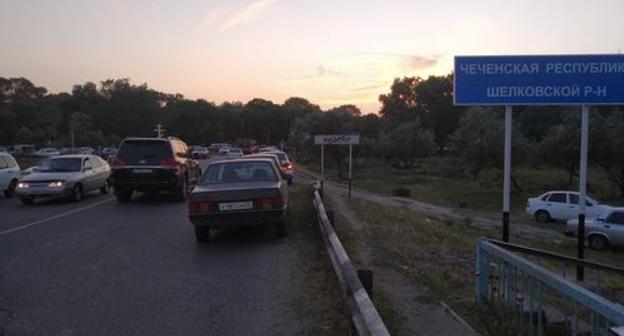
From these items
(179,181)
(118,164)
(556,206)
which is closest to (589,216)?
(556,206)

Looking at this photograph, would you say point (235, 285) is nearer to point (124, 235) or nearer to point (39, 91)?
point (124, 235)

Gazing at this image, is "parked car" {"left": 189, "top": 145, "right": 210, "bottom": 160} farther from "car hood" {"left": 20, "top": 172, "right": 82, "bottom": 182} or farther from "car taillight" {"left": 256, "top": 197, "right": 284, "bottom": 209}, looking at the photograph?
"car taillight" {"left": 256, "top": 197, "right": 284, "bottom": 209}

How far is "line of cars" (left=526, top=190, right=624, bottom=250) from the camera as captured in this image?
24.4 meters

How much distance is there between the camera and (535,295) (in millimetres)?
5602

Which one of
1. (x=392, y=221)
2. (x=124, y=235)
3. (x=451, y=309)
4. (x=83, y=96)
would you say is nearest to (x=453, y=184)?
(x=392, y=221)

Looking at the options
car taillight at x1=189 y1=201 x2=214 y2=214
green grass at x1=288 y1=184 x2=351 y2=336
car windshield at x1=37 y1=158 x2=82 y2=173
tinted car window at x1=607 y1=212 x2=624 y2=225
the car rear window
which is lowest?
tinted car window at x1=607 y1=212 x2=624 y2=225

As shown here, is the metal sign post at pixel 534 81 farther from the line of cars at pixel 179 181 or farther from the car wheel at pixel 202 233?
the car wheel at pixel 202 233

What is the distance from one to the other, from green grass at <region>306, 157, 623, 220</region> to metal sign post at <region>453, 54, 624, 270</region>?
26981 mm

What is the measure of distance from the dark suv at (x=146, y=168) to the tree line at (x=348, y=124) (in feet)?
109

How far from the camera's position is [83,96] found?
435 ft

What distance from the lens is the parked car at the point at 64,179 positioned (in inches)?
740

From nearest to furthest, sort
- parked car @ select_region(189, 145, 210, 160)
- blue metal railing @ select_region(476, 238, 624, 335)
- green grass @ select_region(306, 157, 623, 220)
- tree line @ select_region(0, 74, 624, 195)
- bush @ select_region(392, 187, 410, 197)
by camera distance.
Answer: blue metal railing @ select_region(476, 238, 624, 335), parked car @ select_region(189, 145, 210, 160), green grass @ select_region(306, 157, 623, 220), bush @ select_region(392, 187, 410, 197), tree line @ select_region(0, 74, 624, 195)

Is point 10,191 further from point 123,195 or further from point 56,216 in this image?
point 56,216

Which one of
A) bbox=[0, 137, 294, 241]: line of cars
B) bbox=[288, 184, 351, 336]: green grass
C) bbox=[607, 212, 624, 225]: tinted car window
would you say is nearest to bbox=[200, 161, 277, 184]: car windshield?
bbox=[0, 137, 294, 241]: line of cars
